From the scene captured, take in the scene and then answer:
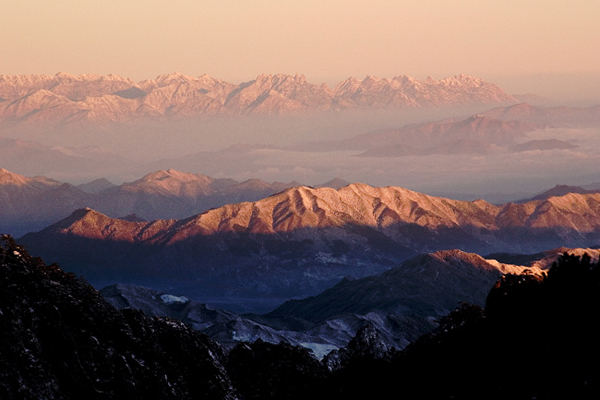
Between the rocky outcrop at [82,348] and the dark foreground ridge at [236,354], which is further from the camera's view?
the rocky outcrop at [82,348]

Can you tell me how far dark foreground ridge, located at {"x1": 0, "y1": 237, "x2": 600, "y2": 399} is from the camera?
228ft

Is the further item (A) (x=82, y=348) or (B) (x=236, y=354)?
(B) (x=236, y=354)

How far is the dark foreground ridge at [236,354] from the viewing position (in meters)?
69.6

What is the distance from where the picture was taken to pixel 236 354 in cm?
9762

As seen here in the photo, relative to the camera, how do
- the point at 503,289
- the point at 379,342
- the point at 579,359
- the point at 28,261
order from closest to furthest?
the point at 579,359, the point at 28,261, the point at 503,289, the point at 379,342

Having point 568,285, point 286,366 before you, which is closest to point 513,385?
point 568,285

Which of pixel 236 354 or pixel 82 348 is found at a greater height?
pixel 82 348

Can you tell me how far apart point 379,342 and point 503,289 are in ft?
95.4

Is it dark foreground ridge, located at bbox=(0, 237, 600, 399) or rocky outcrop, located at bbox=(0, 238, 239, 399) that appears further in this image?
rocky outcrop, located at bbox=(0, 238, 239, 399)

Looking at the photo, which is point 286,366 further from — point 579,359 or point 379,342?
point 579,359

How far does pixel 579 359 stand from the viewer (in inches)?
2621

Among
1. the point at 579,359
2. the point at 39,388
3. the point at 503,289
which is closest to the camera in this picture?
the point at 579,359

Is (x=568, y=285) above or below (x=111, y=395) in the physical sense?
above

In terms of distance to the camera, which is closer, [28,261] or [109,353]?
[109,353]
